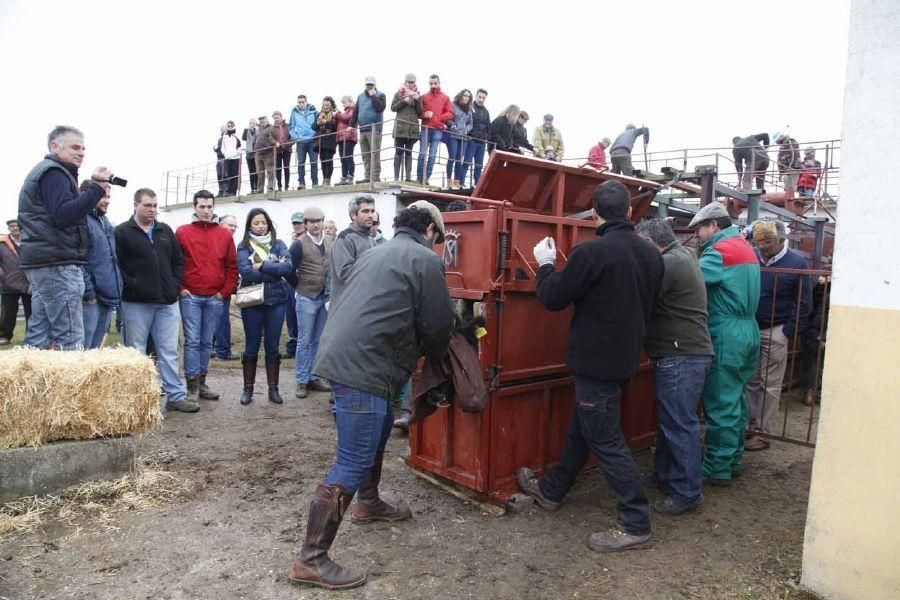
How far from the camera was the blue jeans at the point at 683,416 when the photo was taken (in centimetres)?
421

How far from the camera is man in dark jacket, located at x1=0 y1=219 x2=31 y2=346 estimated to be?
9.61 meters

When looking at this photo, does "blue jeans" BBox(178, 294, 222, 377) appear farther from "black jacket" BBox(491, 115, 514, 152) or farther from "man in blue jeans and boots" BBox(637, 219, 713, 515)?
"black jacket" BBox(491, 115, 514, 152)

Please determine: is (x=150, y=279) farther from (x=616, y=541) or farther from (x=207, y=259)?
(x=616, y=541)

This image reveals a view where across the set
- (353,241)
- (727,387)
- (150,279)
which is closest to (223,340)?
(150,279)

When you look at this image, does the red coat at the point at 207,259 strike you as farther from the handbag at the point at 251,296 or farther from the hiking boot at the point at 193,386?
the hiking boot at the point at 193,386

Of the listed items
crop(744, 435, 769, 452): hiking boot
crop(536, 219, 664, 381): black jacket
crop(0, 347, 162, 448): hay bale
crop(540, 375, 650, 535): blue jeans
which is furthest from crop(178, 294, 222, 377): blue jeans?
crop(744, 435, 769, 452): hiking boot

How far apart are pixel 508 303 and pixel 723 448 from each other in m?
2.16

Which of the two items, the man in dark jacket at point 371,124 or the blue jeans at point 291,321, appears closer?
the blue jeans at point 291,321

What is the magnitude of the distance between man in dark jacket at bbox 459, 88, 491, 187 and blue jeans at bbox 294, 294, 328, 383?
727 centimetres

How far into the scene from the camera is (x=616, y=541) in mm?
3711

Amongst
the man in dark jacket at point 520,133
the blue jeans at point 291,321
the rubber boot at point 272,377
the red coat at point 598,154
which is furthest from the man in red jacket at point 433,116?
the rubber boot at point 272,377

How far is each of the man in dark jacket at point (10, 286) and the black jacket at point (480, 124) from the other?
8.90 metres

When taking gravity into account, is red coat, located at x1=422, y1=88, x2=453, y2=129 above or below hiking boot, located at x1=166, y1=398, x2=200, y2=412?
above

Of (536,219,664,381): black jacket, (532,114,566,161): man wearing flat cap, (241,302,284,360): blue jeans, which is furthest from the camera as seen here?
(532,114,566,161): man wearing flat cap
